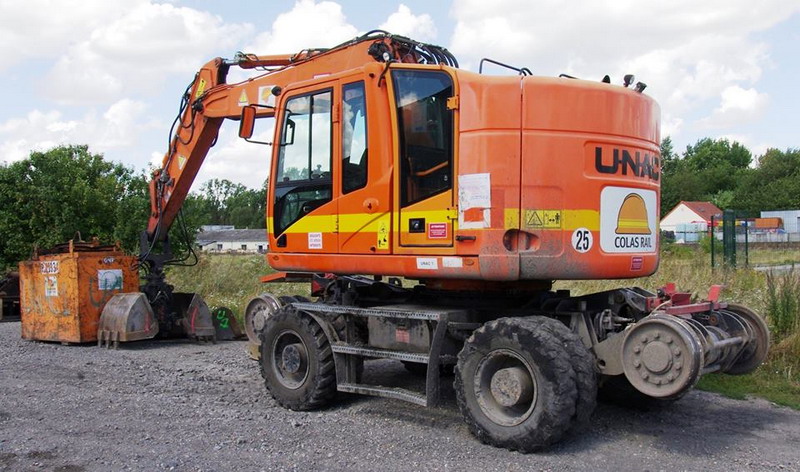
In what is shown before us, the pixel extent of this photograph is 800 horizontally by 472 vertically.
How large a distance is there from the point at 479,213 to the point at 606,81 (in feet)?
5.46

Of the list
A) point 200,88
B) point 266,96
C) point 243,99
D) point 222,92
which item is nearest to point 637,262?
point 266,96

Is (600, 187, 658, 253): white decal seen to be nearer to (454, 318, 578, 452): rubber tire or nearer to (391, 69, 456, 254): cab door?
(454, 318, 578, 452): rubber tire

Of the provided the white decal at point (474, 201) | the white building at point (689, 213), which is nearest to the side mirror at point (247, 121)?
the white decal at point (474, 201)

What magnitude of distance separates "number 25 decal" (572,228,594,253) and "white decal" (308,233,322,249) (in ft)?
8.28

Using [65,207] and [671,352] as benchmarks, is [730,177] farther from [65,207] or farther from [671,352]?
[671,352]

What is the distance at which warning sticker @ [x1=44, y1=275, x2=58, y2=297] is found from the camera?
11.5 meters

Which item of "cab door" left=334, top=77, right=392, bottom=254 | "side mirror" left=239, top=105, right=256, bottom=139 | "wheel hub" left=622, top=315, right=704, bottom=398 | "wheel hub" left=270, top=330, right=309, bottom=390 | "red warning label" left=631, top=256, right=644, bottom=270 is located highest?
"side mirror" left=239, top=105, right=256, bottom=139

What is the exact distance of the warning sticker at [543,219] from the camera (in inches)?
230

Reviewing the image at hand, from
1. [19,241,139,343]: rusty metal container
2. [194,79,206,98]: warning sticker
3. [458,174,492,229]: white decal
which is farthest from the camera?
[19,241,139,343]: rusty metal container

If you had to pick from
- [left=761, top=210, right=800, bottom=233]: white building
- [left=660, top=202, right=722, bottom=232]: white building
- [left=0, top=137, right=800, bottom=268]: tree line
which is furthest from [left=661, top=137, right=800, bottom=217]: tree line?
[left=0, top=137, right=800, bottom=268]: tree line

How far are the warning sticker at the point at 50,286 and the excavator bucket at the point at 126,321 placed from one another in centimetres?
85

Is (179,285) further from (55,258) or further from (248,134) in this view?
(248,134)

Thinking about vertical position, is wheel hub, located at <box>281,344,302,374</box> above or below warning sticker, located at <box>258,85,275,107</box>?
below

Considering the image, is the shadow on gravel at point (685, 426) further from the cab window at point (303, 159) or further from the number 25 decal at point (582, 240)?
the cab window at point (303, 159)
